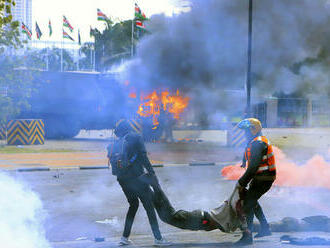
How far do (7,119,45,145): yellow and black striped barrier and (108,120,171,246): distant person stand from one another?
612 inches

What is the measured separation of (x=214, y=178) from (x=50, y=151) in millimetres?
8296

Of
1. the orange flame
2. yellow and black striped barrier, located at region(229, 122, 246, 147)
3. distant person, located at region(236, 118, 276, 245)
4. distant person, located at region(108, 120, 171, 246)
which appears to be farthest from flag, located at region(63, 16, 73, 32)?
distant person, located at region(236, 118, 276, 245)

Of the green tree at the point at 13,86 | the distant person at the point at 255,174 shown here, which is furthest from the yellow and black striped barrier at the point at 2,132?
the distant person at the point at 255,174

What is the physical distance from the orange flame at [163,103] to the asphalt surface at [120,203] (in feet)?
15.2

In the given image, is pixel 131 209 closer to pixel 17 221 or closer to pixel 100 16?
pixel 17 221

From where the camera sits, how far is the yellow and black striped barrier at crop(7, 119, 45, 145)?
2084 cm

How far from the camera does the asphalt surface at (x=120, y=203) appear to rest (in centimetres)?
649

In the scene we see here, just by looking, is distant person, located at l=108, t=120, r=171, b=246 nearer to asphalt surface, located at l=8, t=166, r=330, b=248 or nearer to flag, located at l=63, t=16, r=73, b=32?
asphalt surface, located at l=8, t=166, r=330, b=248

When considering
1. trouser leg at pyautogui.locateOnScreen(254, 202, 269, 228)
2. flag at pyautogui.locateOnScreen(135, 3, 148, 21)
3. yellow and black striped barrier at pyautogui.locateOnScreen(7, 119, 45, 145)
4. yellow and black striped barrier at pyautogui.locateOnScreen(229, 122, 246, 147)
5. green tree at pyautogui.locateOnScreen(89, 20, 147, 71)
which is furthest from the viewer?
green tree at pyautogui.locateOnScreen(89, 20, 147, 71)

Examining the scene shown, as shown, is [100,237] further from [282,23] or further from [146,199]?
[282,23]

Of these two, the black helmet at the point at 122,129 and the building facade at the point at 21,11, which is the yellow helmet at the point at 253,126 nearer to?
the black helmet at the point at 122,129

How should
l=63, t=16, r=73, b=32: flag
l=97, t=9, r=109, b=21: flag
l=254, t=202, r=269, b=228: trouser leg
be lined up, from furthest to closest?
1. l=63, t=16, r=73, b=32: flag
2. l=97, t=9, r=109, b=21: flag
3. l=254, t=202, r=269, b=228: trouser leg

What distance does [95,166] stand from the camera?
47.5 ft

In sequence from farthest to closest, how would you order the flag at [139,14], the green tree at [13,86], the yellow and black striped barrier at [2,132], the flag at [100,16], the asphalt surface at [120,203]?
the flag at [100,16] < the yellow and black striped barrier at [2,132] < the green tree at [13,86] < the flag at [139,14] < the asphalt surface at [120,203]
